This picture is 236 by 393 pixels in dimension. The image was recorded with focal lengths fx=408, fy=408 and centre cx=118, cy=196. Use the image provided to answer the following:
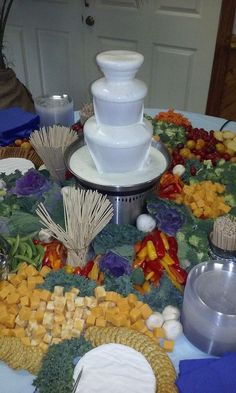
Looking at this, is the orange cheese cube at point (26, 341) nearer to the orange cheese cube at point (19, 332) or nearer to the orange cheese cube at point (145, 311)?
the orange cheese cube at point (19, 332)

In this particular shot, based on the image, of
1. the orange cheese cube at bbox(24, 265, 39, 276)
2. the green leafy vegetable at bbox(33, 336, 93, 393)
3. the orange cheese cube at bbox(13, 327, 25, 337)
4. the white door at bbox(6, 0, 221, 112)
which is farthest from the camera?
the white door at bbox(6, 0, 221, 112)

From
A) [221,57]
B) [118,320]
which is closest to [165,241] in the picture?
[118,320]

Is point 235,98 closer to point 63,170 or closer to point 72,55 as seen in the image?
point 72,55

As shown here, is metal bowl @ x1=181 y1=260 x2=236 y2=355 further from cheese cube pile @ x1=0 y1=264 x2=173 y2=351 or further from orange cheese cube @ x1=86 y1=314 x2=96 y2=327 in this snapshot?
orange cheese cube @ x1=86 y1=314 x2=96 y2=327

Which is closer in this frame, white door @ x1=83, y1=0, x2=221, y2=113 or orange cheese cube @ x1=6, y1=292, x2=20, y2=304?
orange cheese cube @ x1=6, y1=292, x2=20, y2=304

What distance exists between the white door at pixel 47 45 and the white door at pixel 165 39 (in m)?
0.09

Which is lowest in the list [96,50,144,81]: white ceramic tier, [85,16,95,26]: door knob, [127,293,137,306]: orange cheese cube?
[127,293,137,306]: orange cheese cube

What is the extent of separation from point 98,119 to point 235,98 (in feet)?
4.87

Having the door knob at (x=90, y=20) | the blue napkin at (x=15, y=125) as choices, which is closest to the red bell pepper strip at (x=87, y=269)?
the blue napkin at (x=15, y=125)

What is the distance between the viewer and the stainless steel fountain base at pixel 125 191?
2.99 ft

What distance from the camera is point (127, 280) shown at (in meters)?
0.85

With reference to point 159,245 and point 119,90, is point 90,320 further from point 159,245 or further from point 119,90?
point 119,90

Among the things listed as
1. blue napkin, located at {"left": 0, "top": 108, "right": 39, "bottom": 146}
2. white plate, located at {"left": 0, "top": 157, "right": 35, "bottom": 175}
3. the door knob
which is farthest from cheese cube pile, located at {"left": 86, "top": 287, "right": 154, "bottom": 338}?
the door knob

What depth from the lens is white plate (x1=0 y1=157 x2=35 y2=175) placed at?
1.22 metres
